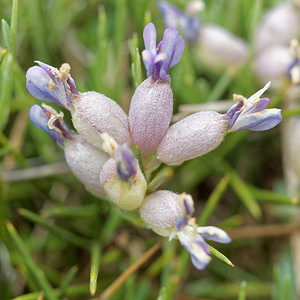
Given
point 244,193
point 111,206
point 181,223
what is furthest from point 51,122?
point 244,193

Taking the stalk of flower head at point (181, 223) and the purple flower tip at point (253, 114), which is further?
the purple flower tip at point (253, 114)

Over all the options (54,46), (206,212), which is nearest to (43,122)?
(206,212)

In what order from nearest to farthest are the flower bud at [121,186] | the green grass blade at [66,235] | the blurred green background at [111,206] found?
the flower bud at [121,186] → the green grass blade at [66,235] → the blurred green background at [111,206]

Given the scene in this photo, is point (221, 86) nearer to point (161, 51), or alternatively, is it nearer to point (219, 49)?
point (219, 49)

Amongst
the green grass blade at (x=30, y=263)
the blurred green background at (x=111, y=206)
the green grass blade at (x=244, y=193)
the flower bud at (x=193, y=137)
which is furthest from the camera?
the green grass blade at (x=244, y=193)

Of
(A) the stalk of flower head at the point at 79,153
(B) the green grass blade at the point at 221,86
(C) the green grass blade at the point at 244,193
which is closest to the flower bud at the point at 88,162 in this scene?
(A) the stalk of flower head at the point at 79,153

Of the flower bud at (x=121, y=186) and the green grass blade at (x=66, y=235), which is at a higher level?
the flower bud at (x=121, y=186)

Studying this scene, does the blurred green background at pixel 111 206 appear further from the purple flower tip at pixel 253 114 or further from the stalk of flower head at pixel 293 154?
the purple flower tip at pixel 253 114
